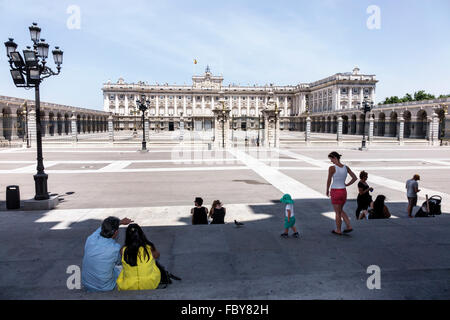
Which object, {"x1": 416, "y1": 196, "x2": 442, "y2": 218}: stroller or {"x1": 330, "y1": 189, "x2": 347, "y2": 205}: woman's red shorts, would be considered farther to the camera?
{"x1": 416, "y1": 196, "x2": 442, "y2": 218}: stroller

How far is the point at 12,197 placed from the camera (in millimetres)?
9891

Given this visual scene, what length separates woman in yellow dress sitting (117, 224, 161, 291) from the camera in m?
4.02

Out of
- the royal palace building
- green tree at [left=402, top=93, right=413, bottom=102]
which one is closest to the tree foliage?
green tree at [left=402, top=93, right=413, bottom=102]

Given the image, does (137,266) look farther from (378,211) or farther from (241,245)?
(378,211)

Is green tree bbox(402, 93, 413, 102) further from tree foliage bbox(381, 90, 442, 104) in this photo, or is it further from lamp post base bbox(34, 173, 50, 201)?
lamp post base bbox(34, 173, 50, 201)

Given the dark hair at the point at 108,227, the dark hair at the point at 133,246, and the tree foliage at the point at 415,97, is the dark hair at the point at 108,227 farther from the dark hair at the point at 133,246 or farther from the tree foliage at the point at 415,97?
the tree foliage at the point at 415,97

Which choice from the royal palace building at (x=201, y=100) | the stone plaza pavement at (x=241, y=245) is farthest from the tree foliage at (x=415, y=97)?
the stone plaza pavement at (x=241, y=245)

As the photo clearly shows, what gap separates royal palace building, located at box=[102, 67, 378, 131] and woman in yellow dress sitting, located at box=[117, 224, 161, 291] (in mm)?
96226

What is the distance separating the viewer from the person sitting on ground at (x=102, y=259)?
4207 mm

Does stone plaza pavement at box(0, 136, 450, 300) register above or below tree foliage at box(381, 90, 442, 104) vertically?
below

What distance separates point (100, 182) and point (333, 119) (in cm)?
7747

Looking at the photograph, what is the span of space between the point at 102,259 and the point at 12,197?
7564 mm

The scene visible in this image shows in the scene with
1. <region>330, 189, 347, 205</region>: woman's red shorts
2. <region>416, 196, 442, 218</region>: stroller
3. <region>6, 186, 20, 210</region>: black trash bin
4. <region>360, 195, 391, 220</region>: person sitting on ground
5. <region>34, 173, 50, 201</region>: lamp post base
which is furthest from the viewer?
<region>34, 173, 50, 201</region>: lamp post base
